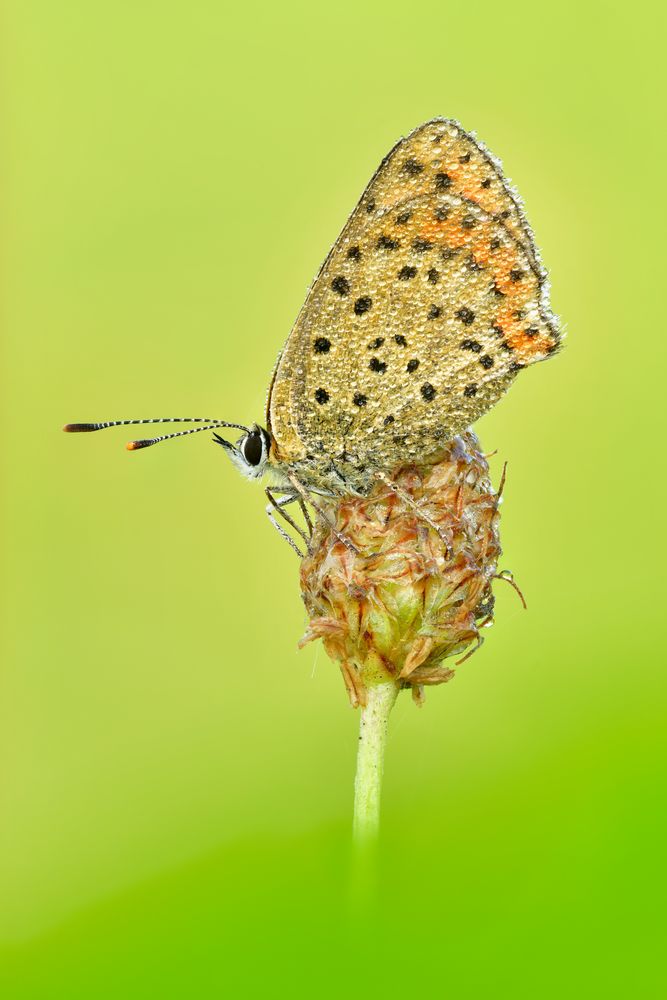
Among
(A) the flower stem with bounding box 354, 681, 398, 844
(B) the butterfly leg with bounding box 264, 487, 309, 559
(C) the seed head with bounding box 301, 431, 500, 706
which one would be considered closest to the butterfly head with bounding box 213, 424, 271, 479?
(B) the butterfly leg with bounding box 264, 487, 309, 559

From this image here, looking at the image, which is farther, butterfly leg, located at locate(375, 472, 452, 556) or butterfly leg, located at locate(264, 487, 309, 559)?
butterfly leg, located at locate(264, 487, 309, 559)

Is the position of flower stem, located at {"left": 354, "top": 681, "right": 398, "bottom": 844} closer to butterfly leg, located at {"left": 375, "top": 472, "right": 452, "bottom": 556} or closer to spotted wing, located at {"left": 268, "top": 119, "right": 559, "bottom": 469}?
butterfly leg, located at {"left": 375, "top": 472, "right": 452, "bottom": 556}

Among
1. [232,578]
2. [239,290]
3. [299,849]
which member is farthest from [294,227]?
[299,849]

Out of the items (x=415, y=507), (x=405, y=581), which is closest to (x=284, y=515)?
(x=415, y=507)

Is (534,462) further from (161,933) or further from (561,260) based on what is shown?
(161,933)

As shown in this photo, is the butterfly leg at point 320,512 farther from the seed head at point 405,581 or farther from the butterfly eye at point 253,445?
the butterfly eye at point 253,445

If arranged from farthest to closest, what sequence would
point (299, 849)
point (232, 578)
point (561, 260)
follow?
point (561, 260) < point (232, 578) < point (299, 849)
